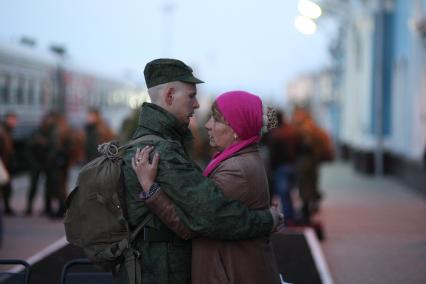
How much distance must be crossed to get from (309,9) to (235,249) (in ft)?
46.1

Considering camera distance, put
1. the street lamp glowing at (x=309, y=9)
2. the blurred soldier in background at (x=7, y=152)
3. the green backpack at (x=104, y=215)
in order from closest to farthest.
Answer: the green backpack at (x=104, y=215) < the blurred soldier in background at (x=7, y=152) < the street lamp glowing at (x=309, y=9)

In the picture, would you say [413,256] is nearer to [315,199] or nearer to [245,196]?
[315,199]

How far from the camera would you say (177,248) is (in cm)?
398

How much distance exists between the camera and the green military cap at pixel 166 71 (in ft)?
13.2

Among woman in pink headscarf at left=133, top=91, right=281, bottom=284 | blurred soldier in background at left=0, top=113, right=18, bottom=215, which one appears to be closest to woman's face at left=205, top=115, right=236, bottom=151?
woman in pink headscarf at left=133, top=91, right=281, bottom=284

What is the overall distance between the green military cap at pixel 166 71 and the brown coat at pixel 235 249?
1.45ft

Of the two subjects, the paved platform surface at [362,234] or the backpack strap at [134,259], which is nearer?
the backpack strap at [134,259]

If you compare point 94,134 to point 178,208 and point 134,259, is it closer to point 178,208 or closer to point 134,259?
point 134,259

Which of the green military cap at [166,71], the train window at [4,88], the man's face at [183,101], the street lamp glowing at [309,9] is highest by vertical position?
the street lamp glowing at [309,9]

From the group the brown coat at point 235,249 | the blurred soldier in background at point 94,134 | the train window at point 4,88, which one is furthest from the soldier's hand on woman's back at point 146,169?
the train window at point 4,88

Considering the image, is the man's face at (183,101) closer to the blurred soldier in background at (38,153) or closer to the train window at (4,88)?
the blurred soldier in background at (38,153)

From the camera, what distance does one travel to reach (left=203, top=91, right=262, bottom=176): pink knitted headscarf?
400 cm

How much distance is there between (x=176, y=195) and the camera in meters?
3.82

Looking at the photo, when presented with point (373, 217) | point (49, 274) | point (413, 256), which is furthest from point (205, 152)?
point (49, 274)
